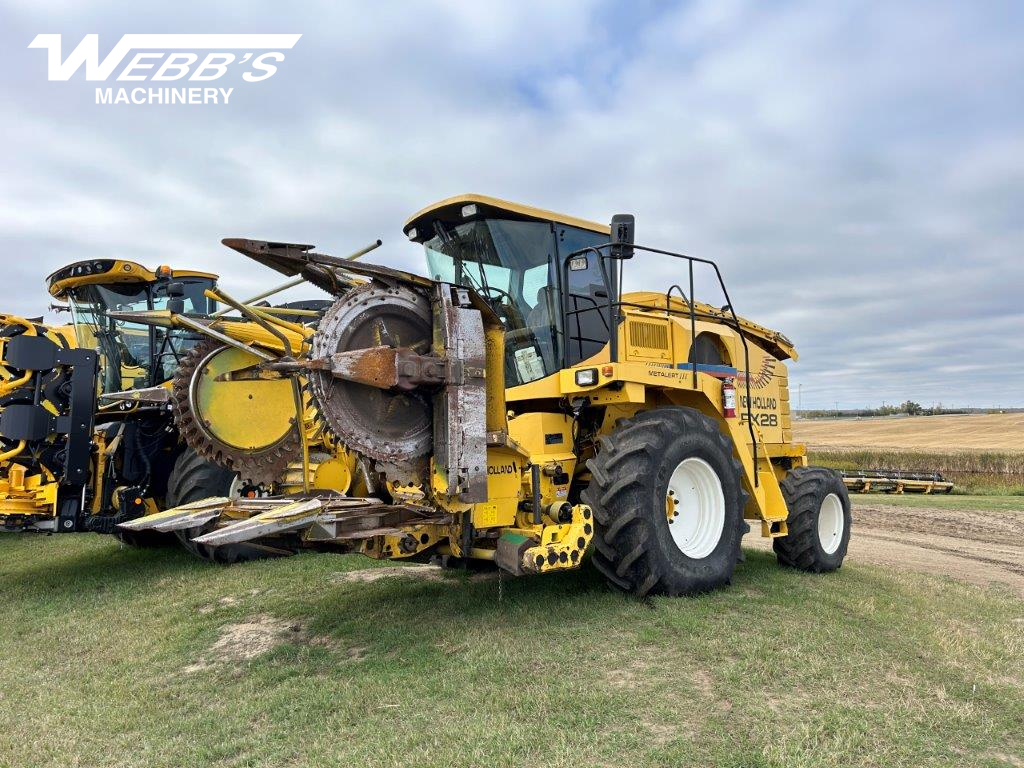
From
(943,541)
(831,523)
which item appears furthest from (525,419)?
(943,541)

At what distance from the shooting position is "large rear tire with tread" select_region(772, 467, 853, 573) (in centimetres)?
745

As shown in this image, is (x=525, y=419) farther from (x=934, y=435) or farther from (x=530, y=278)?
(x=934, y=435)

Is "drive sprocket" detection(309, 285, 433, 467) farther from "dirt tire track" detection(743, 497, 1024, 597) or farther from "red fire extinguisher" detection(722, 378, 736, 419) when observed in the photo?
"dirt tire track" detection(743, 497, 1024, 597)

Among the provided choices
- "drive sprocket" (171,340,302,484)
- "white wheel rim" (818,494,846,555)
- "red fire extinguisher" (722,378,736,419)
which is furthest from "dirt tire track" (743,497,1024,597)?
"drive sprocket" (171,340,302,484)

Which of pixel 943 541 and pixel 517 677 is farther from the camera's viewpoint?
pixel 943 541

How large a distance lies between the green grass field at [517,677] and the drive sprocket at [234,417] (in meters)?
1.22

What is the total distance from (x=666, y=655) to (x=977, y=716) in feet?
5.28

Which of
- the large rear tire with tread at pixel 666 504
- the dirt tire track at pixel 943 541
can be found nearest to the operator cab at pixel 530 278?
the large rear tire with tread at pixel 666 504

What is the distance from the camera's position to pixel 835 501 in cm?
812

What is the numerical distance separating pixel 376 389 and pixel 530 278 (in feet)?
6.70

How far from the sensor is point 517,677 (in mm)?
4207

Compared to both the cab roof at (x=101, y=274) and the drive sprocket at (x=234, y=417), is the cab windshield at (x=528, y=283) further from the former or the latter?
the cab roof at (x=101, y=274)

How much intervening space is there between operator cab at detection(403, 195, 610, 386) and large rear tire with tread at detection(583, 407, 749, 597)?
0.93 meters

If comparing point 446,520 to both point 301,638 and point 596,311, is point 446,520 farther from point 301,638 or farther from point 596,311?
point 596,311
